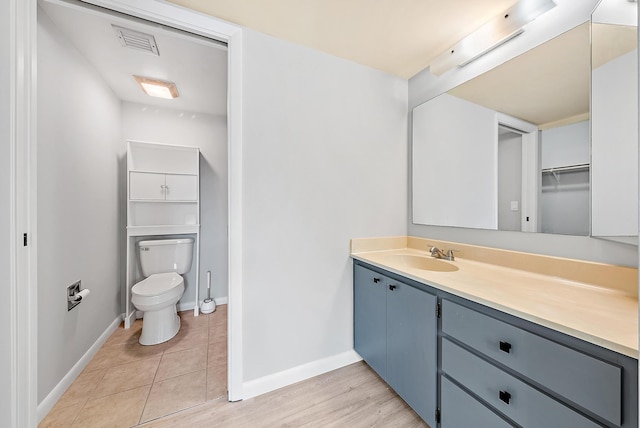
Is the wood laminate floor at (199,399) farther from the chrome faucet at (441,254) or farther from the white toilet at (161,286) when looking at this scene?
the chrome faucet at (441,254)

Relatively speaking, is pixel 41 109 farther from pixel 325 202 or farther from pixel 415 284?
pixel 415 284

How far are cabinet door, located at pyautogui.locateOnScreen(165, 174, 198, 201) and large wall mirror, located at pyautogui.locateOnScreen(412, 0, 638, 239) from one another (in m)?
2.31

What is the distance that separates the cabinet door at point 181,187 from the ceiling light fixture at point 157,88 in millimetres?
789

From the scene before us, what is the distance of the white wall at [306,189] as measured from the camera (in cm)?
148

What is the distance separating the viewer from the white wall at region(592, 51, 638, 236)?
910 millimetres

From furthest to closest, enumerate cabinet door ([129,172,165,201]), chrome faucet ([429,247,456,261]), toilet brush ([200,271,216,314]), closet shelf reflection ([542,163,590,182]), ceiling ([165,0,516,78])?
1. toilet brush ([200,271,216,314])
2. cabinet door ([129,172,165,201])
3. chrome faucet ([429,247,456,261])
4. ceiling ([165,0,516,78])
5. closet shelf reflection ([542,163,590,182])

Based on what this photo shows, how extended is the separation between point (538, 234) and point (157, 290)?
2746 millimetres

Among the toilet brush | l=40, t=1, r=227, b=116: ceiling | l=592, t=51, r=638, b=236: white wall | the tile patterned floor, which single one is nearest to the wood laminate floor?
Result: the tile patterned floor

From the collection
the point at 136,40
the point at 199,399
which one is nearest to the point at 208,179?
the point at 136,40

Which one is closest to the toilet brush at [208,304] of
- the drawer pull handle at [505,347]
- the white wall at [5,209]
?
the white wall at [5,209]

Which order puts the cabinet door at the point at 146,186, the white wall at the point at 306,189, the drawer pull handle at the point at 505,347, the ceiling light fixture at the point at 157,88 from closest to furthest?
the drawer pull handle at the point at 505,347, the white wall at the point at 306,189, the ceiling light fixture at the point at 157,88, the cabinet door at the point at 146,186

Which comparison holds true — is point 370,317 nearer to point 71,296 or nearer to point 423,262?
point 423,262

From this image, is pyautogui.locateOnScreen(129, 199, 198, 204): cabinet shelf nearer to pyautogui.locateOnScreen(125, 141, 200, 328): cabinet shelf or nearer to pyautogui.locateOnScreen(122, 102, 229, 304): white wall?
pyautogui.locateOnScreen(125, 141, 200, 328): cabinet shelf

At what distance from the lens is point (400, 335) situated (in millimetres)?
1332
